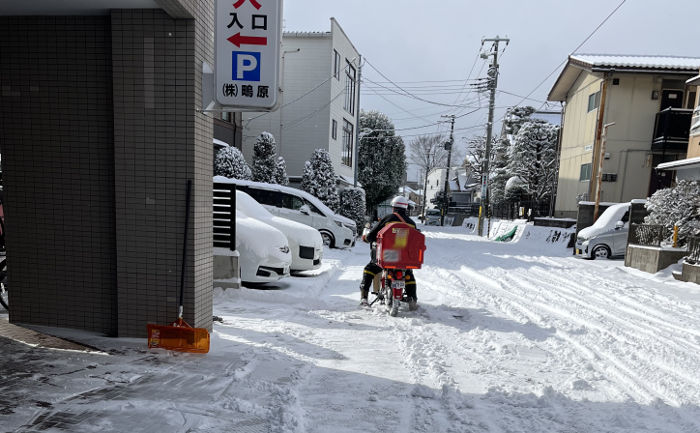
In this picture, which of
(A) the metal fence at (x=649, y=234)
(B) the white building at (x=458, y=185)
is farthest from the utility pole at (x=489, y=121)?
(B) the white building at (x=458, y=185)

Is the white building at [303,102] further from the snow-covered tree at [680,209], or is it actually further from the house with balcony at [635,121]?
the snow-covered tree at [680,209]

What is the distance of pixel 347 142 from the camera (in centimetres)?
2661

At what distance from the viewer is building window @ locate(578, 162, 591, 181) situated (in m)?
18.7

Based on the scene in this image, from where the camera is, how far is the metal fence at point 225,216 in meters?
5.87

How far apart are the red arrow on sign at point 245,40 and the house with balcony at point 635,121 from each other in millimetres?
17938

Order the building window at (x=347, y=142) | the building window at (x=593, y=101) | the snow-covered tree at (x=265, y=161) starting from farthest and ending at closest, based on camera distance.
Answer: the building window at (x=347, y=142)
the building window at (x=593, y=101)
the snow-covered tree at (x=265, y=161)

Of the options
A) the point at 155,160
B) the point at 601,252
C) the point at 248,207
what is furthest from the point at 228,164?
the point at 601,252

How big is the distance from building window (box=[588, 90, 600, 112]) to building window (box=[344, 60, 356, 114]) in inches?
541

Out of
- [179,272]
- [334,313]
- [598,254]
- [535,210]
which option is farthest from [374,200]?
[179,272]

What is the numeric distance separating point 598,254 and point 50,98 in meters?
13.9

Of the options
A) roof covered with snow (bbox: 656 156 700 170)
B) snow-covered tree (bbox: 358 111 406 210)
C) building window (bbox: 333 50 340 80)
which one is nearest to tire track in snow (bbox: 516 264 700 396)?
roof covered with snow (bbox: 656 156 700 170)

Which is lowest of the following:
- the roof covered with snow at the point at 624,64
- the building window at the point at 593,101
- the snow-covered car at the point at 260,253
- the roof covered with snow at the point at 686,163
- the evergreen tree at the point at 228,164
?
the snow-covered car at the point at 260,253

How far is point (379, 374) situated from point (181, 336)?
6.37ft

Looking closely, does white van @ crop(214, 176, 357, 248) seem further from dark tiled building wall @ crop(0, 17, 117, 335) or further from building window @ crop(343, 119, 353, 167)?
building window @ crop(343, 119, 353, 167)
